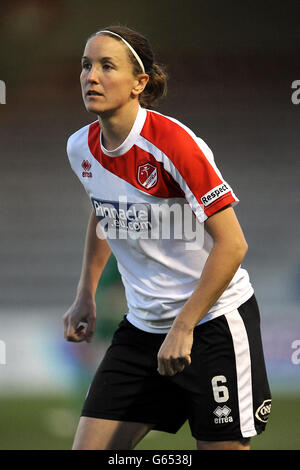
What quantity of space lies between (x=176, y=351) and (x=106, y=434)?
0.51 m

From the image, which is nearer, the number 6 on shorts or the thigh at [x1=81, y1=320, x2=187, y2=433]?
the number 6 on shorts

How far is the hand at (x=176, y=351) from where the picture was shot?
242 cm

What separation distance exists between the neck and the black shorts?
68cm

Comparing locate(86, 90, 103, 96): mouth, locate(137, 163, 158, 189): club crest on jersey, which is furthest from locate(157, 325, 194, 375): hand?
locate(86, 90, 103, 96): mouth

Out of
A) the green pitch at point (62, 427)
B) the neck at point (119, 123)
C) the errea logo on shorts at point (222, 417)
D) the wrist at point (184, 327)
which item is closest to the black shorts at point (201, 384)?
the errea logo on shorts at point (222, 417)

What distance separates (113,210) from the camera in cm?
274

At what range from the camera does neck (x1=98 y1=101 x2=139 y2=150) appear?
2.68m

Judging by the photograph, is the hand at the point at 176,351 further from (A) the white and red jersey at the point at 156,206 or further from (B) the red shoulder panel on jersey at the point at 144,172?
(B) the red shoulder panel on jersey at the point at 144,172

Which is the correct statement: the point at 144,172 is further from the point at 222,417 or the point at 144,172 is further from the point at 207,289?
the point at 222,417

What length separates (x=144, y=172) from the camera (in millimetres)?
2625

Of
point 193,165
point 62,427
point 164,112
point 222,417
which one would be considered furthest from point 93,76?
point 164,112

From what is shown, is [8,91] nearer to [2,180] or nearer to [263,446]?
[2,180]

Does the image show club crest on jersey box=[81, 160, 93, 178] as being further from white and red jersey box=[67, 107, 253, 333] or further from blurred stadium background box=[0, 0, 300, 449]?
blurred stadium background box=[0, 0, 300, 449]
